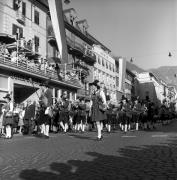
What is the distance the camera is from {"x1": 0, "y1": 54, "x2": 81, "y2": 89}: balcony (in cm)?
2755

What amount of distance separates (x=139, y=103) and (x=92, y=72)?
41146 mm

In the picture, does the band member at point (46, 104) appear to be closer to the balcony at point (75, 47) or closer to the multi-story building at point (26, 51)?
the multi-story building at point (26, 51)

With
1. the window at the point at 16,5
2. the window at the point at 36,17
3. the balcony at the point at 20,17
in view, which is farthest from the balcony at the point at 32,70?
the window at the point at 36,17

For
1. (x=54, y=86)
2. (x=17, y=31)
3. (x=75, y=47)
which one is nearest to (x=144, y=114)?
(x=17, y=31)

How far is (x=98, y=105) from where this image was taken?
13117 millimetres

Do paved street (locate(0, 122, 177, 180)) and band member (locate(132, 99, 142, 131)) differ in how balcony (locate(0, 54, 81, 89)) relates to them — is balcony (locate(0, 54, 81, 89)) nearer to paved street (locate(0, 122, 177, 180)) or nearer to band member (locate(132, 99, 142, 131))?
band member (locate(132, 99, 142, 131))

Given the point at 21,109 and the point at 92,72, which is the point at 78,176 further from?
the point at 92,72

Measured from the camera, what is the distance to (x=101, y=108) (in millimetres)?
13117

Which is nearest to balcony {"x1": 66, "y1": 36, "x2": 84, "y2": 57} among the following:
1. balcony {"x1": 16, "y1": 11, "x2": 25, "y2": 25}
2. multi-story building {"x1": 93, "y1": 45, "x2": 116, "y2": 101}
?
multi-story building {"x1": 93, "y1": 45, "x2": 116, "y2": 101}

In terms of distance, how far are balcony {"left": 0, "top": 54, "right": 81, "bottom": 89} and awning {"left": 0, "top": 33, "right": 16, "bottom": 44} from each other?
233 centimetres

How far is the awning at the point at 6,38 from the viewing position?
30.7 m

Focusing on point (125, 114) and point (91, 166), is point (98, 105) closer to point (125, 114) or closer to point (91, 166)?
point (91, 166)

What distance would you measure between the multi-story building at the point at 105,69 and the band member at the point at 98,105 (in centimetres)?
5070

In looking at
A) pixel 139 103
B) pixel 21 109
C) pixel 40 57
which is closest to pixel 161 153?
pixel 139 103
